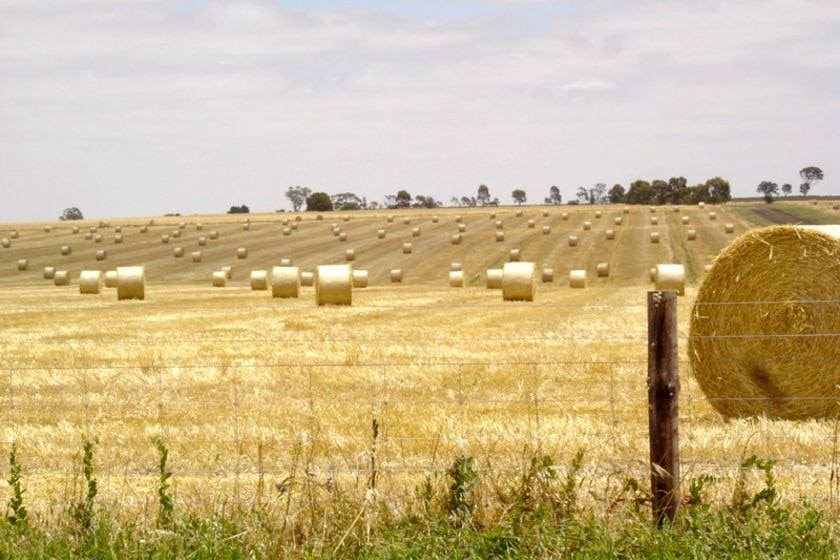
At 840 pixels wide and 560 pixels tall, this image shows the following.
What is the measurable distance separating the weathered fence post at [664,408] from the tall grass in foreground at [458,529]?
0.11 m

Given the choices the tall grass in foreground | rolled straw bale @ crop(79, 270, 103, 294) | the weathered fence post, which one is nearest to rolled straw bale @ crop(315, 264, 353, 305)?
rolled straw bale @ crop(79, 270, 103, 294)

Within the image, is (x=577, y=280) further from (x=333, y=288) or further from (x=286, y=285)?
(x=333, y=288)

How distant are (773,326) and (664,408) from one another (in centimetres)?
642

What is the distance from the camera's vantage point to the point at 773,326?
13.0 meters

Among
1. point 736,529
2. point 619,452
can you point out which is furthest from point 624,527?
point 619,452

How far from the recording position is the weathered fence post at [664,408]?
7.02 metres

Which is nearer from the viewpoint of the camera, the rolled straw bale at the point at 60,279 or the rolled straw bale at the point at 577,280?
the rolled straw bale at the point at 577,280

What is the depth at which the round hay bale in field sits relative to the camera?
40.4 ft

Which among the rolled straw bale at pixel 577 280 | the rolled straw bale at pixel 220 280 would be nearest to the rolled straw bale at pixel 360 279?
the rolled straw bale at pixel 220 280

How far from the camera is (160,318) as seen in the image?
Answer: 25.9m

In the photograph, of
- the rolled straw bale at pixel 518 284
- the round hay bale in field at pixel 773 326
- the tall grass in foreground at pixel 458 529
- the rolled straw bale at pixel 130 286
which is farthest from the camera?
the rolled straw bale at pixel 130 286

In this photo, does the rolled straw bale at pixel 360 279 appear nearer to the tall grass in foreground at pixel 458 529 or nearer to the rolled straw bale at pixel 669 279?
the rolled straw bale at pixel 669 279

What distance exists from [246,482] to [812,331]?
6755mm

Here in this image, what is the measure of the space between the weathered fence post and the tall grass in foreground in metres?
0.11
